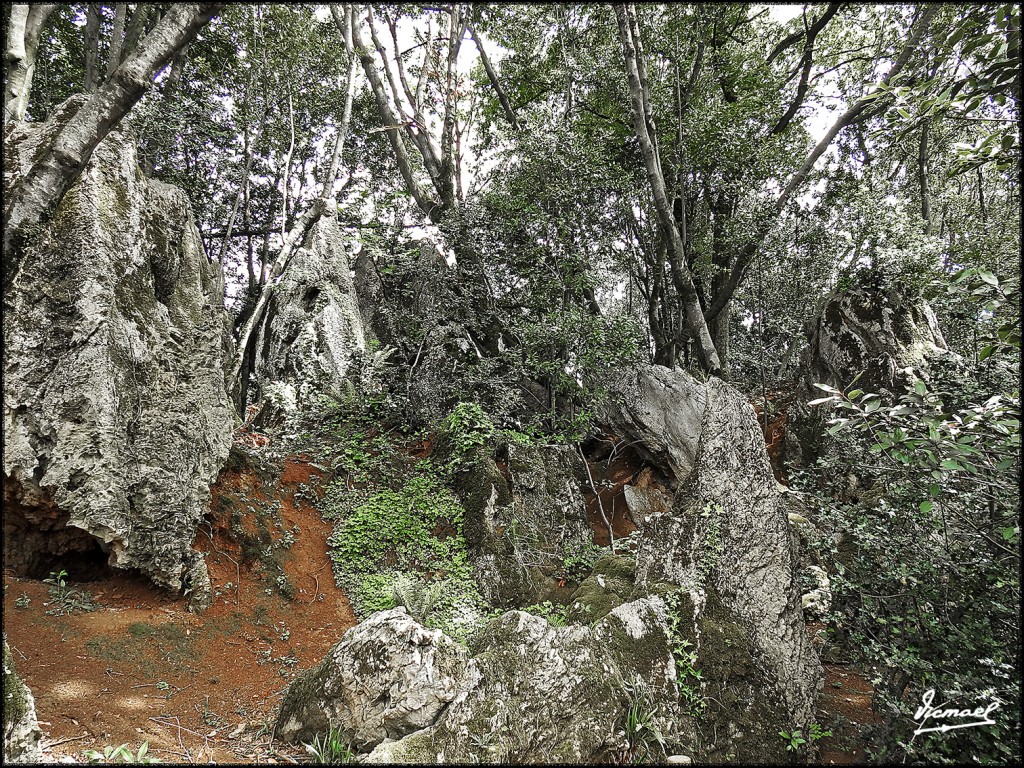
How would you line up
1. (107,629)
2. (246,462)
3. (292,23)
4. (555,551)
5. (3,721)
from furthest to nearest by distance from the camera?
(292,23)
(555,551)
(246,462)
(107,629)
(3,721)

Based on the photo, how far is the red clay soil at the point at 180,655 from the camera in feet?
11.3

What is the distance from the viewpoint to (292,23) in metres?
12.9

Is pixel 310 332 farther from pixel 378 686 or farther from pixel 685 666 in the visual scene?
pixel 685 666

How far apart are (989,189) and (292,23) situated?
2482 cm

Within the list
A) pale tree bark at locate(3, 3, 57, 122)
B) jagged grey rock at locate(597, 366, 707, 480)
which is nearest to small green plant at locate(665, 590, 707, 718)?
jagged grey rock at locate(597, 366, 707, 480)

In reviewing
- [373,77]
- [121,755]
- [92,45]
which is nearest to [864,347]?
[121,755]

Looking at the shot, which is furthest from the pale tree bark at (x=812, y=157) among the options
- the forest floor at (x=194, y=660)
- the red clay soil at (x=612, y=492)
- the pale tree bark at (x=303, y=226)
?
the pale tree bark at (x=303, y=226)

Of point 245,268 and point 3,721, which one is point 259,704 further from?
point 245,268

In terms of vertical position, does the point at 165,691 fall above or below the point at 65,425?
below

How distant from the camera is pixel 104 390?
469 centimetres

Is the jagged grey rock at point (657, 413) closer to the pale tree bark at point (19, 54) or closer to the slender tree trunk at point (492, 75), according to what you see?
the slender tree trunk at point (492, 75)

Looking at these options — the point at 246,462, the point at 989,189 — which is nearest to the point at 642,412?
the point at 246,462

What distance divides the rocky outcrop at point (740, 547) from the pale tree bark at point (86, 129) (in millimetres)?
5577

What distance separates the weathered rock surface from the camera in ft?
8.61
